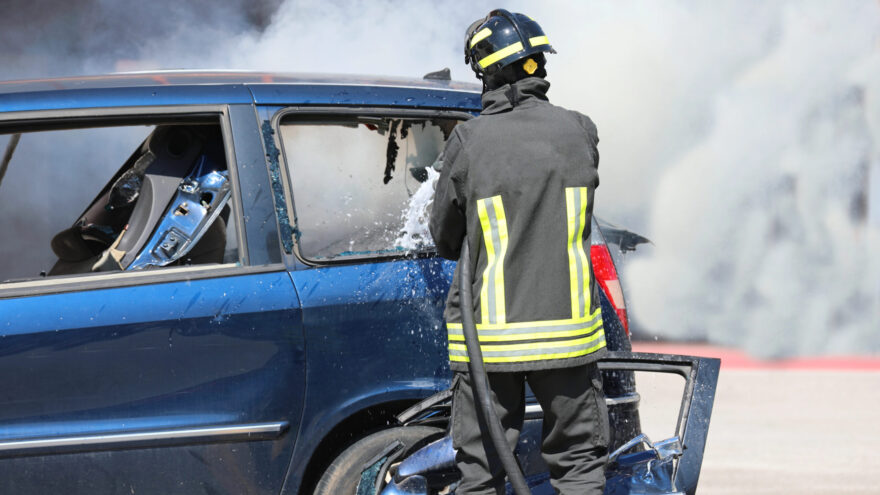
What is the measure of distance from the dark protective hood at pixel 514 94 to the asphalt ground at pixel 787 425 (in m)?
2.66

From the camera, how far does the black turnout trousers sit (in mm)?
2539

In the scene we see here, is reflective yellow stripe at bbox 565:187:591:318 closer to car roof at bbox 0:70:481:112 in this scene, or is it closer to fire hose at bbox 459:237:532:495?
fire hose at bbox 459:237:532:495

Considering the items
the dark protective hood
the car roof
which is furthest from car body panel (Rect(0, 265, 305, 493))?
the dark protective hood

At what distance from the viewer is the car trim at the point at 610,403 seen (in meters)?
3.15

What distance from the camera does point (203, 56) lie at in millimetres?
8375

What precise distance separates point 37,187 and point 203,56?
4.16m

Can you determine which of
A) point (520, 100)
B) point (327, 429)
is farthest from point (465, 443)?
point (520, 100)

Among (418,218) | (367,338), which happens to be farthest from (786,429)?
(367,338)

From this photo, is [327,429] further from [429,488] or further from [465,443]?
[465,443]

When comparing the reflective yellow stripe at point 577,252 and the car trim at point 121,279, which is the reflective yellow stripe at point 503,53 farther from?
the car trim at point 121,279

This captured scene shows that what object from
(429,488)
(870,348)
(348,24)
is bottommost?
(870,348)

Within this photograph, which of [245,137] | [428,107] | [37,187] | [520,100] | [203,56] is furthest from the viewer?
[203,56]

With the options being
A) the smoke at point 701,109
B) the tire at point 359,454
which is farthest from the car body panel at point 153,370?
the smoke at point 701,109

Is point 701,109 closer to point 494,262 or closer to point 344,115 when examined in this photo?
point 344,115
